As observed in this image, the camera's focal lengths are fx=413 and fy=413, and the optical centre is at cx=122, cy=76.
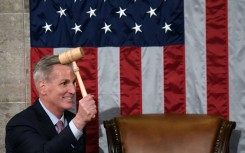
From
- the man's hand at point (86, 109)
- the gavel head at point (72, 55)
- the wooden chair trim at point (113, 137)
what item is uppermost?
the gavel head at point (72, 55)

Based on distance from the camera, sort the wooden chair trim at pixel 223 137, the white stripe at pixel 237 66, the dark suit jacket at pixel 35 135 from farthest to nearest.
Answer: the white stripe at pixel 237 66
the wooden chair trim at pixel 223 137
the dark suit jacket at pixel 35 135

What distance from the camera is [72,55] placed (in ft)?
7.57

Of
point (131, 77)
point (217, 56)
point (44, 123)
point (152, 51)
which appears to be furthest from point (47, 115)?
point (217, 56)

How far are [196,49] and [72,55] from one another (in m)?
1.07

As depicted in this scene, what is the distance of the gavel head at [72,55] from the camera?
2.29m

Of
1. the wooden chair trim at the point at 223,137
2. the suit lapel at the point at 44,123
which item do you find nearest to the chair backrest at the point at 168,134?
the wooden chair trim at the point at 223,137

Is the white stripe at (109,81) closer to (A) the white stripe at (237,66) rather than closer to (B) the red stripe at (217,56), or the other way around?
(B) the red stripe at (217,56)

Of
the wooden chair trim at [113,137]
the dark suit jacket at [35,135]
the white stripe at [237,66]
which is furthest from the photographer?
the white stripe at [237,66]

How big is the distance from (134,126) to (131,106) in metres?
0.35

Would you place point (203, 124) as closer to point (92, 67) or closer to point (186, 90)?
point (186, 90)

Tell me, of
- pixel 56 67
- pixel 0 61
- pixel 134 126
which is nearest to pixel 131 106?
pixel 134 126

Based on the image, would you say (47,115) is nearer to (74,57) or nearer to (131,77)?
(74,57)

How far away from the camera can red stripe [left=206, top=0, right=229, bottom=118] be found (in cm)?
296

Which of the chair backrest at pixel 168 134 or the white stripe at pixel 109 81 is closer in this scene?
the chair backrest at pixel 168 134
